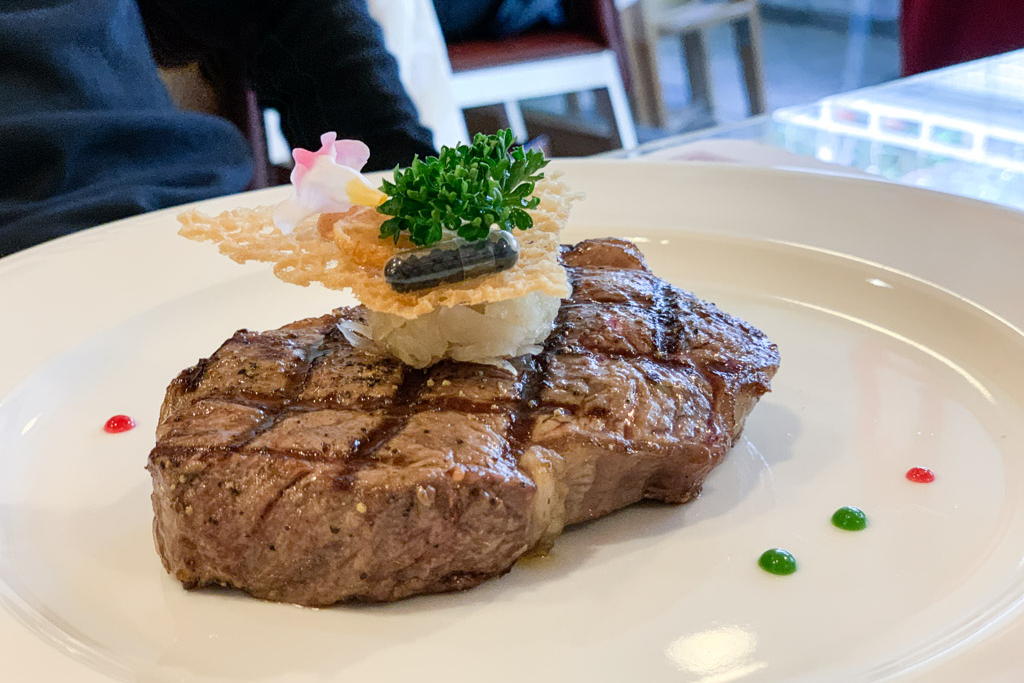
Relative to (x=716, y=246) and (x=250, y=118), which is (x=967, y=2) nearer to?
(x=716, y=246)

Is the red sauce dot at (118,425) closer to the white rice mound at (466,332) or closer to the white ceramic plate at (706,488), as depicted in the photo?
the white ceramic plate at (706,488)

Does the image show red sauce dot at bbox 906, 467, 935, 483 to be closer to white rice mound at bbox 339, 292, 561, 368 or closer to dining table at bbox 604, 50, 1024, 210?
white rice mound at bbox 339, 292, 561, 368

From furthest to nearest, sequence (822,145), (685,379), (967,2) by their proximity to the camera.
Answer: (967,2), (822,145), (685,379)

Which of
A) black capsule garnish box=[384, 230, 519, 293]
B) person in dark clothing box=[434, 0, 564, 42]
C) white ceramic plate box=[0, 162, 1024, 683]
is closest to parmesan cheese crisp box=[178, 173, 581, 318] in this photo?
black capsule garnish box=[384, 230, 519, 293]

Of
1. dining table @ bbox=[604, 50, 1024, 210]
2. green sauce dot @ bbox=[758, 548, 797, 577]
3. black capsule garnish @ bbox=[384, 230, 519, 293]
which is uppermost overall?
black capsule garnish @ bbox=[384, 230, 519, 293]

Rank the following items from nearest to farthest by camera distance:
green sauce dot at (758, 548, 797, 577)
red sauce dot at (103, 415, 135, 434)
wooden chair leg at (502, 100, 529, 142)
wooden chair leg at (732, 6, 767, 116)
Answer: green sauce dot at (758, 548, 797, 577)
red sauce dot at (103, 415, 135, 434)
wooden chair leg at (502, 100, 529, 142)
wooden chair leg at (732, 6, 767, 116)

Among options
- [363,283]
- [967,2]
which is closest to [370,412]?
[363,283]
